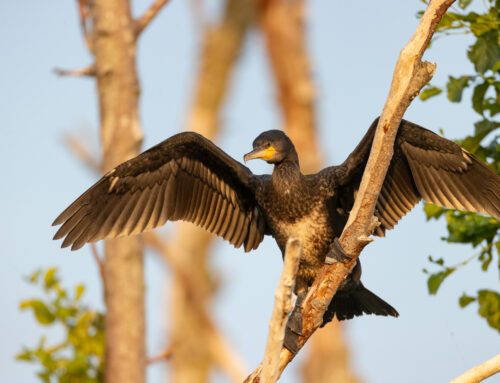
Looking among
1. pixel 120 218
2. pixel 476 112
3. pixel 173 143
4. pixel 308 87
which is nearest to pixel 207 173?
pixel 173 143

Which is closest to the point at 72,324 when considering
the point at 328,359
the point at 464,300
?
the point at 464,300

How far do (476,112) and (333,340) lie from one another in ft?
26.2

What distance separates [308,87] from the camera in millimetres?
11711

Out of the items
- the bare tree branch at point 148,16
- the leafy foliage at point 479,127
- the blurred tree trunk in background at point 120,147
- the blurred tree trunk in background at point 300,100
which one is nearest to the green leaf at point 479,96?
the leafy foliage at point 479,127

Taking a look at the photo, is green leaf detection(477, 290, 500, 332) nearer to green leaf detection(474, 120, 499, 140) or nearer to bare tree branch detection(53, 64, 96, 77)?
green leaf detection(474, 120, 499, 140)

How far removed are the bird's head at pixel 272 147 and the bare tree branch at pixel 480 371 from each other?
177cm

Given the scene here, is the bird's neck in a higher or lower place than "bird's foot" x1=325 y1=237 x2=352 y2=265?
higher

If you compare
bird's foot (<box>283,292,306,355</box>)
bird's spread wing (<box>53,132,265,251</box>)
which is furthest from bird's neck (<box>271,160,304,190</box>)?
bird's foot (<box>283,292,306,355</box>)

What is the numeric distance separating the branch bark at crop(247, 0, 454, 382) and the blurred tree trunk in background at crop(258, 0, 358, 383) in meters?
7.63

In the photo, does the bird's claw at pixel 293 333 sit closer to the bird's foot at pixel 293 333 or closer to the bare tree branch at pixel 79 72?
the bird's foot at pixel 293 333

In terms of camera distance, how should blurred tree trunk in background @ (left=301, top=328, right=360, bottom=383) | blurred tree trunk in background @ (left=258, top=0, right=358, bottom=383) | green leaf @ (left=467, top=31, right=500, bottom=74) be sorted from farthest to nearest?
blurred tree trunk in background @ (left=258, top=0, right=358, bottom=383) < blurred tree trunk in background @ (left=301, top=328, right=360, bottom=383) < green leaf @ (left=467, top=31, right=500, bottom=74)

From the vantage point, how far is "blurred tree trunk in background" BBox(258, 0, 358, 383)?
1136 centimetres

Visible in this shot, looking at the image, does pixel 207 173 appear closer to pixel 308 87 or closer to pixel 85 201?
pixel 85 201

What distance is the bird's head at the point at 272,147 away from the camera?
14.5ft
